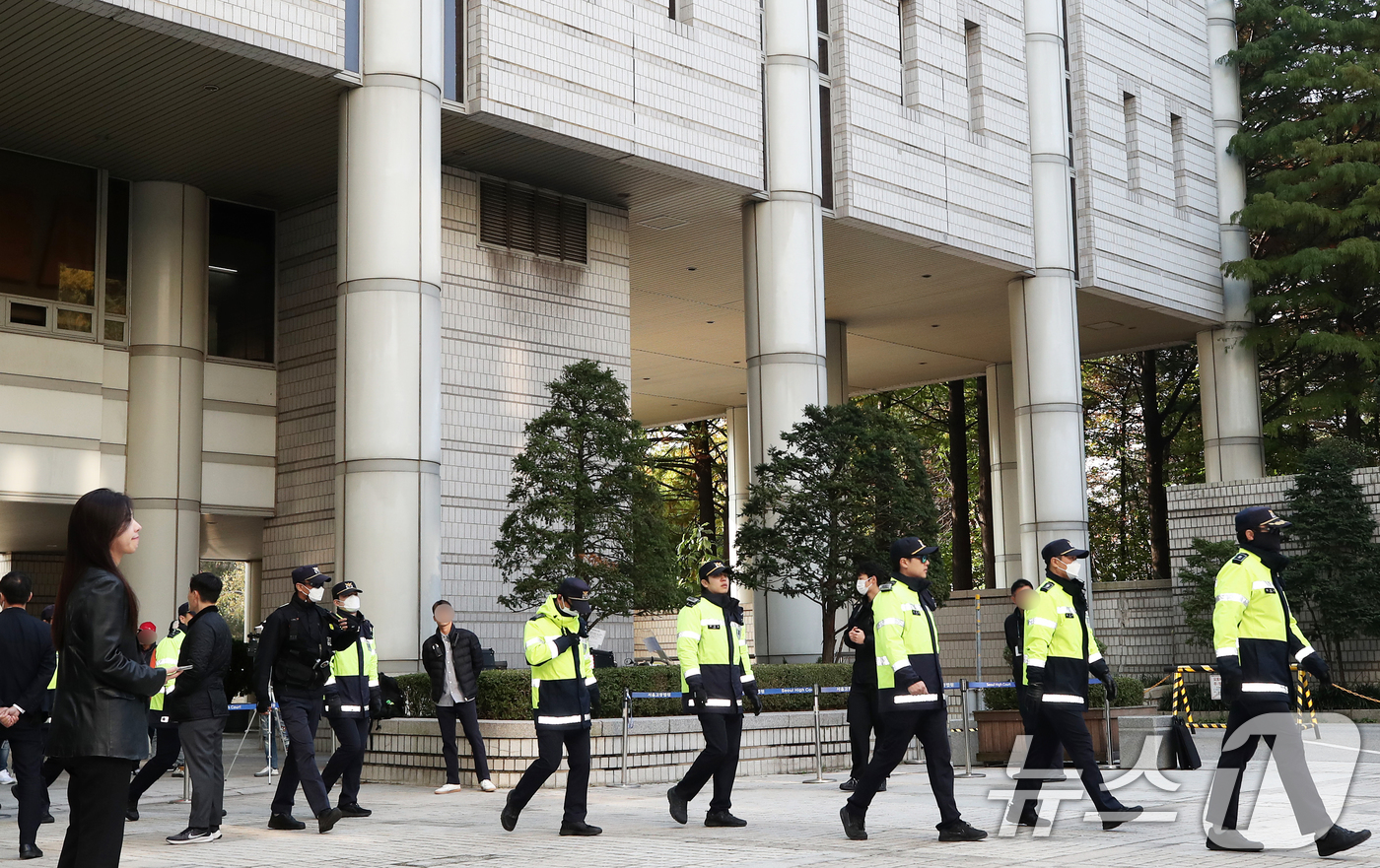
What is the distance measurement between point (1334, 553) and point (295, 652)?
21686 mm

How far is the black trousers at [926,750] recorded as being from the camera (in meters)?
9.20

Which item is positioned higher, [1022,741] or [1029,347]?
[1029,347]

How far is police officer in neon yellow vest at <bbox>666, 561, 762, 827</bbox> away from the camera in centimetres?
1021

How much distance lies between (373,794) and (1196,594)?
64.3ft

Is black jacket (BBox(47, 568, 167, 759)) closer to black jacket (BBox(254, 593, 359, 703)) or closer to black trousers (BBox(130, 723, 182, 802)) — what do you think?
black jacket (BBox(254, 593, 359, 703))

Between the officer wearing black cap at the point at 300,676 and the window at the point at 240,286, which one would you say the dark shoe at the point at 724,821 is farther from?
the window at the point at 240,286

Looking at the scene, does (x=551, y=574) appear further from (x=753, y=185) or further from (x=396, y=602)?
(x=753, y=185)

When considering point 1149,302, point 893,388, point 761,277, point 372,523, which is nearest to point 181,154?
point 372,523

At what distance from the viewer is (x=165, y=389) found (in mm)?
22219

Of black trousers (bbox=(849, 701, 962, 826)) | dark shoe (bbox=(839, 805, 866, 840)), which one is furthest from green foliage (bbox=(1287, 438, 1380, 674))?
dark shoe (bbox=(839, 805, 866, 840))

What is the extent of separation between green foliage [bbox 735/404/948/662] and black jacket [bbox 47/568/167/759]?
1417 cm

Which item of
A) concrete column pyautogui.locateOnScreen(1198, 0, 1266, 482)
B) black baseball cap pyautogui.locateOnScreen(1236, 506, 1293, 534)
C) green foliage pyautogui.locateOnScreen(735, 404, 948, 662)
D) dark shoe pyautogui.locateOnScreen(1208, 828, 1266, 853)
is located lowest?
dark shoe pyautogui.locateOnScreen(1208, 828, 1266, 853)

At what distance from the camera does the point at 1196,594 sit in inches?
1129

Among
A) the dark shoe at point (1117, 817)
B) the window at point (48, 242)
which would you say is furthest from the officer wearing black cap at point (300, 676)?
the window at point (48, 242)
